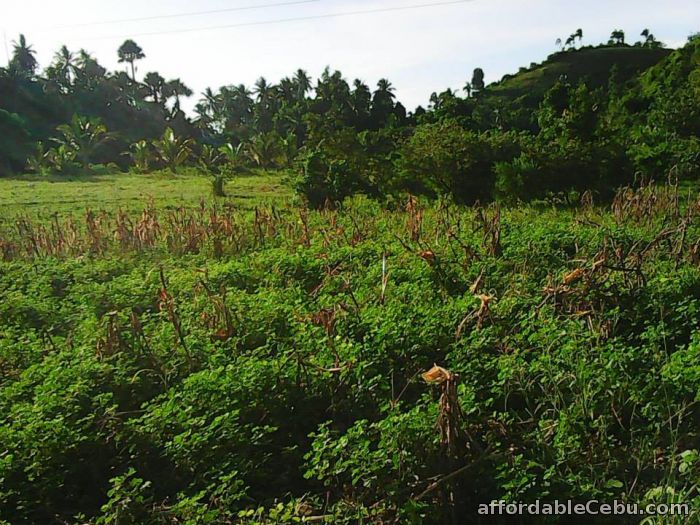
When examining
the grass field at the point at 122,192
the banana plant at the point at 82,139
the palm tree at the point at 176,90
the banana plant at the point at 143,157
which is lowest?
the grass field at the point at 122,192

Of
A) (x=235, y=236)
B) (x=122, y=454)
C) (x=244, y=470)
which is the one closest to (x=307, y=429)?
(x=244, y=470)

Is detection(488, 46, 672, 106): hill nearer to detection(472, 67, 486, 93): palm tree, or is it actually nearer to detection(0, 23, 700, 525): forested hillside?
detection(472, 67, 486, 93): palm tree

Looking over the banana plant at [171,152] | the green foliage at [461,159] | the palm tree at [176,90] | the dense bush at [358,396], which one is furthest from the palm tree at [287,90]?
the dense bush at [358,396]

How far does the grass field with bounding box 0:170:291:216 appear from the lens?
541 inches

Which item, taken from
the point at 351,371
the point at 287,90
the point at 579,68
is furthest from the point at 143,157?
the point at 579,68

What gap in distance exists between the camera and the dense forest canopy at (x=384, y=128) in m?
11.6

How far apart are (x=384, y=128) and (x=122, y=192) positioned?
10711mm

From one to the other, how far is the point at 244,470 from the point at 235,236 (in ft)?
17.3

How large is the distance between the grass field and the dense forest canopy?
156cm

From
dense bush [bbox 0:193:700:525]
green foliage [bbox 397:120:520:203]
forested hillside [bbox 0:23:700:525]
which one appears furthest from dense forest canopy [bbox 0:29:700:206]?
dense bush [bbox 0:193:700:525]

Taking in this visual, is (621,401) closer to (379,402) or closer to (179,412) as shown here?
(379,402)

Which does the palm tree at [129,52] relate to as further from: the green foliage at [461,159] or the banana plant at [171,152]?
the green foliage at [461,159]

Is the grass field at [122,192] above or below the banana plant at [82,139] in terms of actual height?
below

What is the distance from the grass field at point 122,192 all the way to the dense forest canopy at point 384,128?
1555mm
